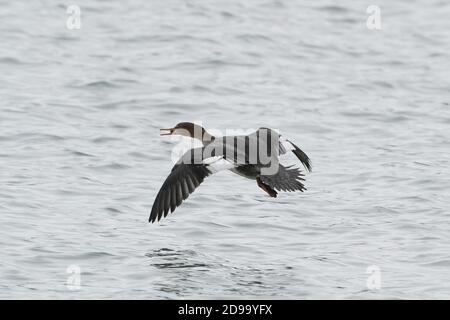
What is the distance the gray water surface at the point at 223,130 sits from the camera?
822 centimetres

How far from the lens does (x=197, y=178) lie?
28.3ft

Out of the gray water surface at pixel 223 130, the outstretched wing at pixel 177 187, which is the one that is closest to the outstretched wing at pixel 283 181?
the gray water surface at pixel 223 130

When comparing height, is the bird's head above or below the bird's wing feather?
above

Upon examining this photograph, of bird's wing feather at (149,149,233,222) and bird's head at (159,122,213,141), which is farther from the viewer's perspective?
bird's head at (159,122,213,141)

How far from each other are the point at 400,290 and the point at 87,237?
2.74 metres

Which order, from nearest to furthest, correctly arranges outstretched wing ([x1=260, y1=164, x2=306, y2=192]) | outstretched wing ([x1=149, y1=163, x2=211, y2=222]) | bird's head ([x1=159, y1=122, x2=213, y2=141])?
1. outstretched wing ([x1=149, y1=163, x2=211, y2=222])
2. outstretched wing ([x1=260, y1=164, x2=306, y2=192])
3. bird's head ([x1=159, y1=122, x2=213, y2=141])

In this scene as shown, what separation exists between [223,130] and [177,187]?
4.48 m

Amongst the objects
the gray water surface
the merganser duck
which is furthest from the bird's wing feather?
the gray water surface

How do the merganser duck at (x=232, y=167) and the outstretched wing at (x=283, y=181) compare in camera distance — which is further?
the outstretched wing at (x=283, y=181)

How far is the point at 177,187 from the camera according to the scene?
8.60m

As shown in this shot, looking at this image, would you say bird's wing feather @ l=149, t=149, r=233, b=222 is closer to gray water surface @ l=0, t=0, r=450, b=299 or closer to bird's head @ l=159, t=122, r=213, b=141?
gray water surface @ l=0, t=0, r=450, b=299

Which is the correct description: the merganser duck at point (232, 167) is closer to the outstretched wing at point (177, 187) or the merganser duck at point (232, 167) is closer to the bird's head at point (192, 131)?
the outstretched wing at point (177, 187)

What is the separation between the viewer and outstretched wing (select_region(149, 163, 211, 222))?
852 centimetres

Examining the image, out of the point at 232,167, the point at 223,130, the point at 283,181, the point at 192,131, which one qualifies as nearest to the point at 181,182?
the point at 232,167
